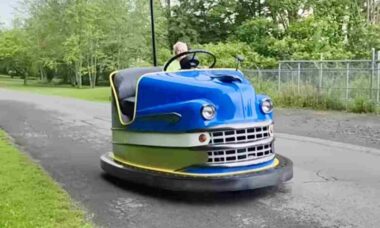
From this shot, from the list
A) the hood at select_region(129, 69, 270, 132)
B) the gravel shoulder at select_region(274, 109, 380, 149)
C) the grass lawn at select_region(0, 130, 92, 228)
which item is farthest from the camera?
the gravel shoulder at select_region(274, 109, 380, 149)

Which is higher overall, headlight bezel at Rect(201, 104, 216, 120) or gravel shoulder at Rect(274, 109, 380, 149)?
headlight bezel at Rect(201, 104, 216, 120)

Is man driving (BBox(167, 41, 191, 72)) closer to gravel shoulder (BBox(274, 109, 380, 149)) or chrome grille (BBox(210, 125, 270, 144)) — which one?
chrome grille (BBox(210, 125, 270, 144))

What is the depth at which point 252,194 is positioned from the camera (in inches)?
221

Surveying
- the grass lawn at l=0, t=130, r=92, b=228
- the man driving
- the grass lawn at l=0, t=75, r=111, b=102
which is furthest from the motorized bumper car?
the grass lawn at l=0, t=75, r=111, b=102

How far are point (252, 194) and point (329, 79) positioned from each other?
11408 millimetres

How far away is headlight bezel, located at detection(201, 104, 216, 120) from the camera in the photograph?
5156 mm

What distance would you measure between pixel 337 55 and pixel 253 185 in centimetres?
2051

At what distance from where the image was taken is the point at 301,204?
5.23m

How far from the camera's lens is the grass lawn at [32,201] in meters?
4.54

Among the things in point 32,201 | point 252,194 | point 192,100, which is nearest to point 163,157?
point 192,100

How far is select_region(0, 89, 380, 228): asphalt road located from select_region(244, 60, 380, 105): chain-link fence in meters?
5.40

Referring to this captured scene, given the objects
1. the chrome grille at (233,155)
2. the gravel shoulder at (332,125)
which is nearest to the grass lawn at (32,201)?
the chrome grille at (233,155)

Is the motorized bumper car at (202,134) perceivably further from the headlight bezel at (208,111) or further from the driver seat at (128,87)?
the driver seat at (128,87)

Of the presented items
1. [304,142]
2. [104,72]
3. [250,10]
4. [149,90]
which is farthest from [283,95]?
[104,72]
